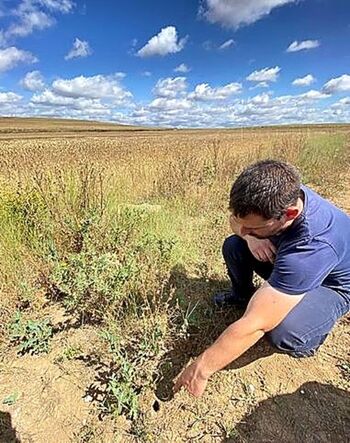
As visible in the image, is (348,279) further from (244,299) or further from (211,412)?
(211,412)

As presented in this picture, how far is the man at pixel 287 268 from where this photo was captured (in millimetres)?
1525

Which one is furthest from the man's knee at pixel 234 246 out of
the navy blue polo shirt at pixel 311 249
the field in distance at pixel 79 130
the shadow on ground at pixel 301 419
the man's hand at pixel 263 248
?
the field in distance at pixel 79 130

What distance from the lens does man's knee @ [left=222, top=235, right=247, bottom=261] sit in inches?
95.8

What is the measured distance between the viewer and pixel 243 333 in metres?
1.48

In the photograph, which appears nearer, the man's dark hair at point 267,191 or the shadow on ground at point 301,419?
the man's dark hair at point 267,191

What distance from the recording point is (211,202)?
5242mm

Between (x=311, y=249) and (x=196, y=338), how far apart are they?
3.57 ft

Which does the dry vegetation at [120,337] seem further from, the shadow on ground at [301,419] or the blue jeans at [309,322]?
the blue jeans at [309,322]

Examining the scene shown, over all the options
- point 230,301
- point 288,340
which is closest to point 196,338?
point 230,301

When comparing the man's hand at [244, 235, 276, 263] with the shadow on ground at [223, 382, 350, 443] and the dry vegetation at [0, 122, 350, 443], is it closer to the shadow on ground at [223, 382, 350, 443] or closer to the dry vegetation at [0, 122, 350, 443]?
the dry vegetation at [0, 122, 350, 443]

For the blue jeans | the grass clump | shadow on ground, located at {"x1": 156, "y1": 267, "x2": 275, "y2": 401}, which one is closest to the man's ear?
the blue jeans

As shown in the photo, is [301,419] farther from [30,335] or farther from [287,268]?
[30,335]

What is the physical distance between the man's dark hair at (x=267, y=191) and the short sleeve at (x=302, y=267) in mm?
208

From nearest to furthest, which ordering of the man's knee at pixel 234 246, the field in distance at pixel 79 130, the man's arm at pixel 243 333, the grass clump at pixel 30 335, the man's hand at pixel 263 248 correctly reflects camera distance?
1. the man's arm at pixel 243 333
2. the man's hand at pixel 263 248
3. the grass clump at pixel 30 335
4. the man's knee at pixel 234 246
5. the field in distance at pixel 79 130
